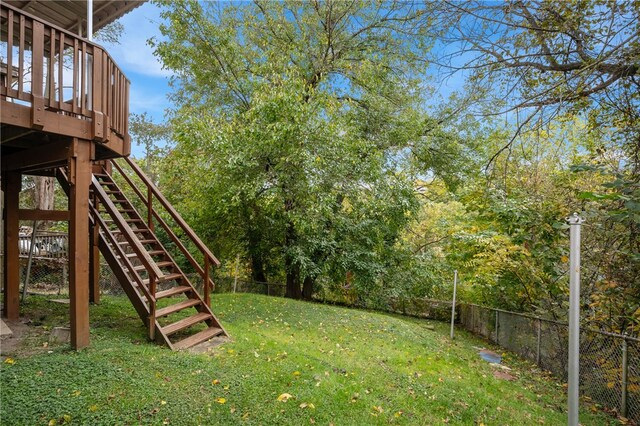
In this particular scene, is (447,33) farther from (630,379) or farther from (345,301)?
(345,301)

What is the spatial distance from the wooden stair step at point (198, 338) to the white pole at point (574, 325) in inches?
162

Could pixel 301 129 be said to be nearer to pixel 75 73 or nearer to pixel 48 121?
pixel 75 73

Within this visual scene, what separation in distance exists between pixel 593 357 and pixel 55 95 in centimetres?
775

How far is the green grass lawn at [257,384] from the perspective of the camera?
3107 mm

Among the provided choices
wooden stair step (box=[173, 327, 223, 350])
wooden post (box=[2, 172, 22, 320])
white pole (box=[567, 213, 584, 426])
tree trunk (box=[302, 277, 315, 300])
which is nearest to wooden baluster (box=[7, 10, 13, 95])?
wooden post (box=[2, 172, 22, 320])

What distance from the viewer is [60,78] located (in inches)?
170

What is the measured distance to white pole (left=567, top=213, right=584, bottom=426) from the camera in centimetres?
245

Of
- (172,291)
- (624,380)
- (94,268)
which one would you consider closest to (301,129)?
(172,291)

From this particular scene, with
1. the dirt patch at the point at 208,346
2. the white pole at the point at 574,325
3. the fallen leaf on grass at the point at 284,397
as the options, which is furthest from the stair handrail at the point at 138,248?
the white pole at the point at 574,325

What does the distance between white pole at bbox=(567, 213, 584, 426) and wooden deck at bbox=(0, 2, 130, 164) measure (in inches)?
187

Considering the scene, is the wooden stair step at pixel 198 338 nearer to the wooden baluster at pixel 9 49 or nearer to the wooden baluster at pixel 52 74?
the wooden baluster at pixel 52 74

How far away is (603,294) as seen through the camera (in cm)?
450

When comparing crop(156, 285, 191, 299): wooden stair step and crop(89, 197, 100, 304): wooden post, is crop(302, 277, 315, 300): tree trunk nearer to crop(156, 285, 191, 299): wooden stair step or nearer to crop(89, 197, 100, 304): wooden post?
crop(89, 197, 100, 304): wooden post

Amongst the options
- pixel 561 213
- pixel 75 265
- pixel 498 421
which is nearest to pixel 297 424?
pixel 498 421
